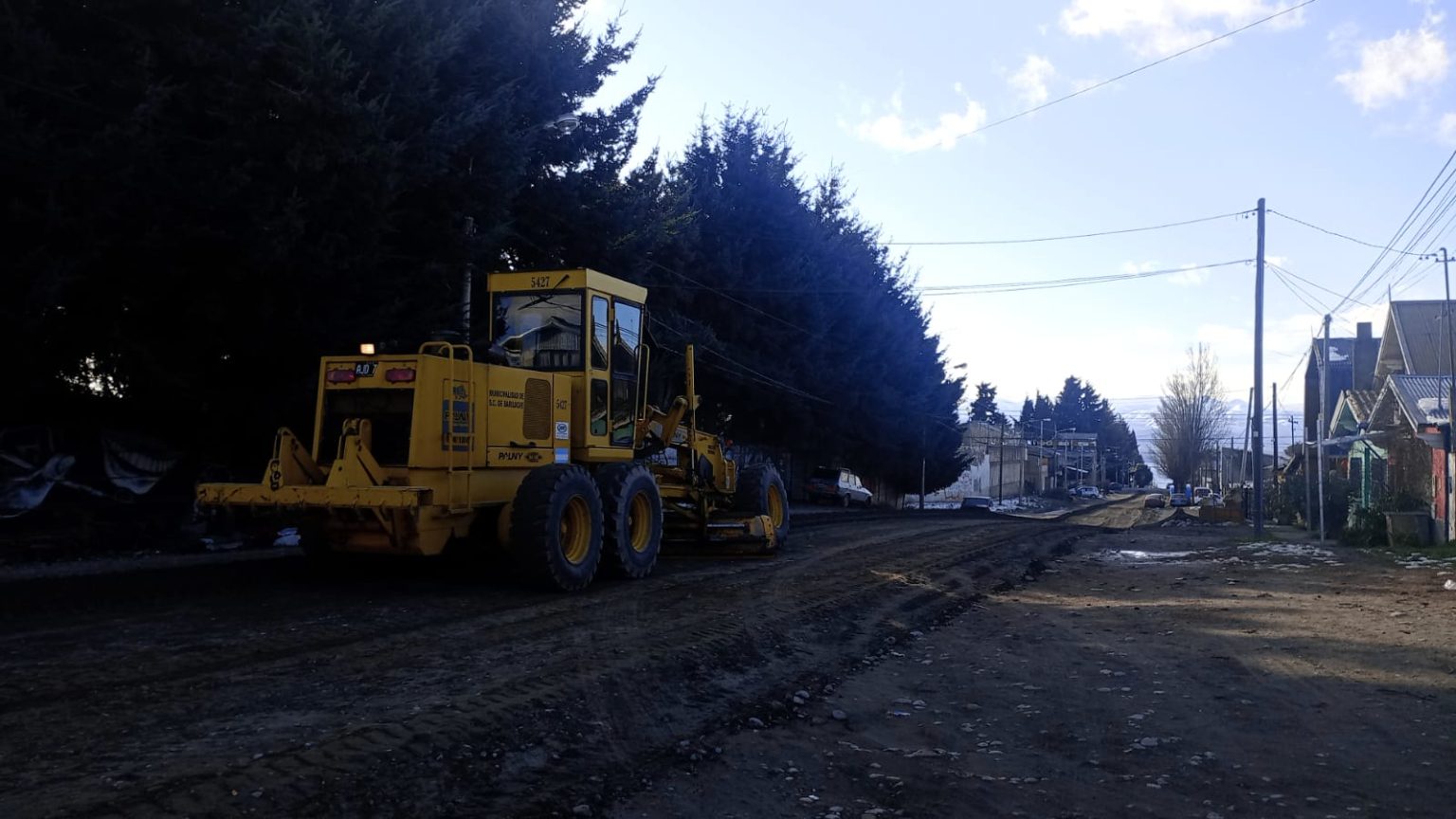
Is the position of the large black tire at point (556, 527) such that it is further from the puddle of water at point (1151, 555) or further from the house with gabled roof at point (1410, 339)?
the house with gabled roof at point (1410, 339)

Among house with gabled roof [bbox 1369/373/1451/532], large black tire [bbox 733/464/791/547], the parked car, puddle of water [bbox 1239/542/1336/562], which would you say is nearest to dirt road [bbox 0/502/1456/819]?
large black tire [bbox 733/464/791/547]

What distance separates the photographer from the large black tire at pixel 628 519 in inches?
458

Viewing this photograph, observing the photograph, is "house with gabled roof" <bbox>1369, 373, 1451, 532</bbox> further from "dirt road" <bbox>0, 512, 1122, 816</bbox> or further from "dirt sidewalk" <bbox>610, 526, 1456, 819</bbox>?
"dirt road" <bbox>0, 512, 1122, 816</bbox>

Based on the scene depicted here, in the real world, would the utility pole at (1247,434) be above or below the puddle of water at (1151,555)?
above

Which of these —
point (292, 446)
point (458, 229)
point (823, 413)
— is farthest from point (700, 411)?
point (292, 446)

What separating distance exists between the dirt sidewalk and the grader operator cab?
148 inches

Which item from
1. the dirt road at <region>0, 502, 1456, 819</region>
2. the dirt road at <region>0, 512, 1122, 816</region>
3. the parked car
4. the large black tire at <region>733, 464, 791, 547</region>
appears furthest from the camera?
the parked car

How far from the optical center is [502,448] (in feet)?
34.9

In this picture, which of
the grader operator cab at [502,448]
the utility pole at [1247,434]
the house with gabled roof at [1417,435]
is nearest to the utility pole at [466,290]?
the grader operator cab at [502,448]

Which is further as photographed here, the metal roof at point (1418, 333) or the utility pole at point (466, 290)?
the metal roof at point (1418, 333)

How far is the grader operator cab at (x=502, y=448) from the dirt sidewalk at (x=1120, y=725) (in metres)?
3.75

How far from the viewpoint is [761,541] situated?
15.1m

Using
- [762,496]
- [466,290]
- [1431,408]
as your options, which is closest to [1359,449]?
[1431,408]

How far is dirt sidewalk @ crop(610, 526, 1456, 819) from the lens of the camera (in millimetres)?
5102
